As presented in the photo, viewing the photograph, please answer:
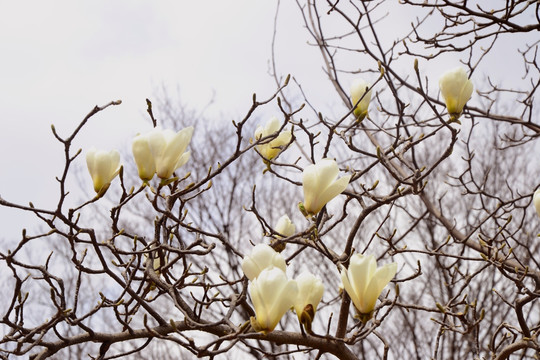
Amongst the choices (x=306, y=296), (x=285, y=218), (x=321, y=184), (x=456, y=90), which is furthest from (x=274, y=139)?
(x=306, y=296)

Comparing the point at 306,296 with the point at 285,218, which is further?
the point at 285,218

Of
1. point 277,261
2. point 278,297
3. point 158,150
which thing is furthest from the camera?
point 158,150

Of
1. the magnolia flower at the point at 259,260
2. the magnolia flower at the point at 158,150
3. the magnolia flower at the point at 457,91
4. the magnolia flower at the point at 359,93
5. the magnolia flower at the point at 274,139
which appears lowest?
the magnolia flower at the point at 259,260

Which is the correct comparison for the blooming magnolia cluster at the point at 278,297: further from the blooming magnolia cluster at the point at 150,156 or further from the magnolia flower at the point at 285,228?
the magnolia flower at the point at 285,228

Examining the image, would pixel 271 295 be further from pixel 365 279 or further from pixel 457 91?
pixel 457 91

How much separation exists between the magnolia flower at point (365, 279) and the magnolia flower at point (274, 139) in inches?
23.7

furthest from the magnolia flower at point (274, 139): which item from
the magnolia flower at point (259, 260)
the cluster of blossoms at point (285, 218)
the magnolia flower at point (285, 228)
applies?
the magnolia flower at point (259, 260)

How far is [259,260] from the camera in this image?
1.10 metres

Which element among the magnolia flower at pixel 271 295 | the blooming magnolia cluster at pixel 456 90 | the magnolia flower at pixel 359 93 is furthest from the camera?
the magnolia flower at pixel 359 93

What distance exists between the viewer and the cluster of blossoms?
1.01m

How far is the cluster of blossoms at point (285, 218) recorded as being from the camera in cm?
101

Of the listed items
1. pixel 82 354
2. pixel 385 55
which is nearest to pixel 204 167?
pixel 82 354

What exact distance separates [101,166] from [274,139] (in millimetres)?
513

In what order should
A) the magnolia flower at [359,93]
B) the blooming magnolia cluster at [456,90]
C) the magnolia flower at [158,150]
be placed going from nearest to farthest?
the magnolia flower at [158,150] → the blooming magnolia cluster at [456,90] → the magnolia flower at [359,93]
